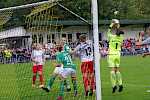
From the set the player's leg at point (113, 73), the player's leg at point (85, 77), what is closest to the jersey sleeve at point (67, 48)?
the player's leg at point (85, 77)

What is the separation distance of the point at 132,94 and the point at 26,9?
5.13 m

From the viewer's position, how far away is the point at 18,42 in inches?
514

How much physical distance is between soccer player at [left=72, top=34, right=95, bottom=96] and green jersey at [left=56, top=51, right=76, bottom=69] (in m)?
0.31

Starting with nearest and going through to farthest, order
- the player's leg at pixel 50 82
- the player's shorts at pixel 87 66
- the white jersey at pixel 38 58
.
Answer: the player's shorts at pixel 87 66 < the player's leg at pixel 50 82 < the white jersey at pixel 38 58

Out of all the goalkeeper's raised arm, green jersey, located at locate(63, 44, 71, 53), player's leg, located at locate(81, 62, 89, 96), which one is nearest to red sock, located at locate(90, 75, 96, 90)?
player's leg, located at locate(81, 62, 89, 96)

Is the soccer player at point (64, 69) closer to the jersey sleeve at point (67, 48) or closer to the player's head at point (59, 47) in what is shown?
the player's head at point (59, 47)

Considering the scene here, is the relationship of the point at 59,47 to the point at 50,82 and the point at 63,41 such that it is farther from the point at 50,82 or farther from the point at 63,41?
the point at 50,82

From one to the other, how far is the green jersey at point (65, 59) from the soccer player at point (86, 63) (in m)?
0.31

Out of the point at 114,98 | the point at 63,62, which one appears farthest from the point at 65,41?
the point at 114,98

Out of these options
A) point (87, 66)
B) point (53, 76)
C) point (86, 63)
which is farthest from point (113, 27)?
point (53, 76)

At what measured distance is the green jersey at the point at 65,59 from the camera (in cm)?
1511

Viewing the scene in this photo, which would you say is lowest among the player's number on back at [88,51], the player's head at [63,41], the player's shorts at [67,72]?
the player's shorts at [67,72]

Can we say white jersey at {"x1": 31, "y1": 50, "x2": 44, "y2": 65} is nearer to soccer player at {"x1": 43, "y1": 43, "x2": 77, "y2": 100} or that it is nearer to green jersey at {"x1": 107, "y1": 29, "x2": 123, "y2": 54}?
green jersey at {"x1": 107, "y1": 29, "x2": 123, "y2": 54}

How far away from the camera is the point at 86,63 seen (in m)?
16.0
